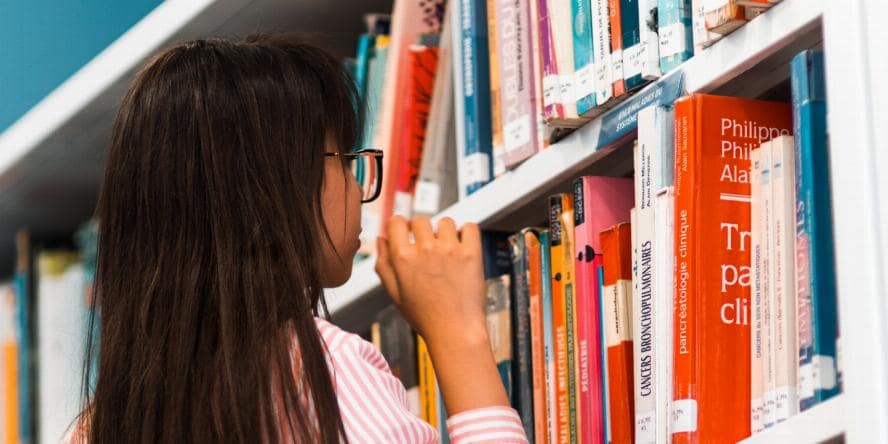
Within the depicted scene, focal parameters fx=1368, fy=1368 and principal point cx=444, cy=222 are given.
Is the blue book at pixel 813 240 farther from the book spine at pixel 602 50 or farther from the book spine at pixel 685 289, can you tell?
the book spine at pixel 602 50

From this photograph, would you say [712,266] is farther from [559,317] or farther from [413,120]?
[413,120]

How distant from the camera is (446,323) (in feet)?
3.65

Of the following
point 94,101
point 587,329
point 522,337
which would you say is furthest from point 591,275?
point 94,101

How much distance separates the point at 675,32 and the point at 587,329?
0.87 feet

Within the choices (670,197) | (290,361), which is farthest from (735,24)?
(290,361)

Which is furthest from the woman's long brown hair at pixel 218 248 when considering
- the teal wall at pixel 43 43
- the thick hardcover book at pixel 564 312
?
the teal wall at pixel 43 43

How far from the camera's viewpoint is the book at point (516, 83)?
131 cm

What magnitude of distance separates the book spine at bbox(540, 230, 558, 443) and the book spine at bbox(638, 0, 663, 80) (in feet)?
0.70

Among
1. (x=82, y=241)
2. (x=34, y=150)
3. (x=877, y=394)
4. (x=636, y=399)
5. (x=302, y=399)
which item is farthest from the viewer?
(x=82, y=241)

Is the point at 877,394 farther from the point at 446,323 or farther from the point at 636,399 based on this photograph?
the point at 446,323

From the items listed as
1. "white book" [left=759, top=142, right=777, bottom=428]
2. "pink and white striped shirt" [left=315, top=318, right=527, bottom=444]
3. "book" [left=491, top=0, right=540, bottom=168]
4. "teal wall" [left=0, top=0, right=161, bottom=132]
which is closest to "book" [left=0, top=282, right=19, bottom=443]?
"teal wall" [left=0, top=0, right=161, bottom=132]

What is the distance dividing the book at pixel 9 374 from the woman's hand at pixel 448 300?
0.95 metres

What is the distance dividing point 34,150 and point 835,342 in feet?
3.86

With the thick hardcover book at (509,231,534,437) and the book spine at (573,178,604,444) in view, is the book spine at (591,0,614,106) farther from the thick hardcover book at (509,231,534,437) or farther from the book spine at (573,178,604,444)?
the thick hardcover book at (509,231,534,437)
